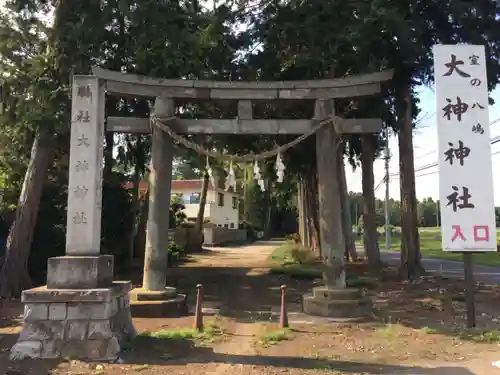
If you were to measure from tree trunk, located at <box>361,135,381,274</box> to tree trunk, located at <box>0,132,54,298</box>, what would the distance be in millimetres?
11625

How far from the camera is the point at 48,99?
13.3 metres

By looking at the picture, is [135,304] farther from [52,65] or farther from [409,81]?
[409,81]

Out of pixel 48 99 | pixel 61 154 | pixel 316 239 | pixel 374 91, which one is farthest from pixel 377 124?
pixel 316 239

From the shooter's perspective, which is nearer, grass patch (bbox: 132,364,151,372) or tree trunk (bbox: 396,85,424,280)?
grass patch (bbox: 132,364,151,372)

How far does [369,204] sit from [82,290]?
49.4 feet

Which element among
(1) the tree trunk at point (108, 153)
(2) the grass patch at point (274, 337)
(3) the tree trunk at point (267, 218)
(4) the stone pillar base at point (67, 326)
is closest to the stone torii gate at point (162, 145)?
(4) the stone pillar base at point (67, 326)

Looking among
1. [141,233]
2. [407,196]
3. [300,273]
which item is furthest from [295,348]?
[141,233]

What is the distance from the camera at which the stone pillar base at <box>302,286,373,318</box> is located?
434 inches

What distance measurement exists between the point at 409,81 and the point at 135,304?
10.5 metres

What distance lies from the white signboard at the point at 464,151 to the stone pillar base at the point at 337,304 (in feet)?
8.45

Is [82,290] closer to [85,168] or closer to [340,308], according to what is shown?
[85,168]

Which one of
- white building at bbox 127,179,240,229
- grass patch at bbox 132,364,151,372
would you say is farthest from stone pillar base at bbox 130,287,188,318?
white building at bbox 127,179,240,229

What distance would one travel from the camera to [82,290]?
24.9 feet

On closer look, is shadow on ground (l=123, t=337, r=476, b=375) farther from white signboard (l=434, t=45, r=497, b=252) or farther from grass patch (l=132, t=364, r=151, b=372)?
white signboard (l=434, t=45, r=497, b=252)
